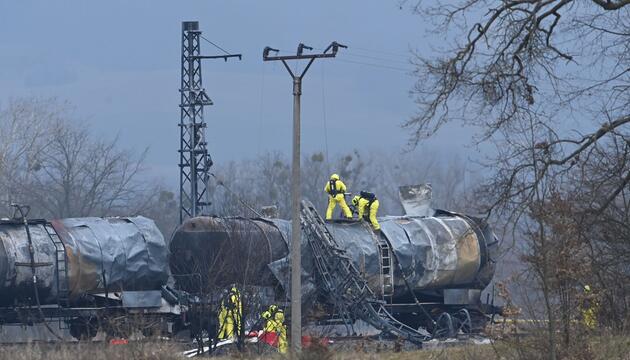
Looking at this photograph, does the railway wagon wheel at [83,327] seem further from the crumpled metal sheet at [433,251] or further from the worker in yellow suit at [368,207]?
the crumpled metal sheet at [433,251]

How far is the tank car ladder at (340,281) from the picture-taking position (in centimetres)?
2823

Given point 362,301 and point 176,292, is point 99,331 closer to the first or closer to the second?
point 176,292

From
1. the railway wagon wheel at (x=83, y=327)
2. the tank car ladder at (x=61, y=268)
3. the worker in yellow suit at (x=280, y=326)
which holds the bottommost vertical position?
the railway wagon wheel at (x=83, y=327)

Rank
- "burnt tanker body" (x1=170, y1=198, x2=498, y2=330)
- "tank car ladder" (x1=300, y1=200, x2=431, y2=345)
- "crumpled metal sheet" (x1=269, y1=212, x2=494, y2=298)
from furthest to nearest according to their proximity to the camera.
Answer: "crumpled metal sheet" (x1=269, y1=212, x2=494, y2=298) → "tank car ladder" (x1=300, y1=200, x2=431, y2=345) → "burnt tanker body" (x1=170, y1=198, x2=498, y2=330)

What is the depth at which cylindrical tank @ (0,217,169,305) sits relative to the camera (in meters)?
24.7

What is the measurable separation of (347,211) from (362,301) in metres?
3.19

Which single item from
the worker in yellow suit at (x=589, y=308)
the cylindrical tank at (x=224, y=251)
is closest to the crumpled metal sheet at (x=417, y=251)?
the cylindrical tank at (x=224, y=251)

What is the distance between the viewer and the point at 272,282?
26000mm

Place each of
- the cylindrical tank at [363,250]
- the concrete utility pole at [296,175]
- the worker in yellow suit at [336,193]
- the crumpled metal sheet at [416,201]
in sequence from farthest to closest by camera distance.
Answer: the crumpled metal sheet at [416,201] < the worker in yellow suit at [336,193] < the cylindrical tank at [363,250] < the concrete utility pole at [296,175]

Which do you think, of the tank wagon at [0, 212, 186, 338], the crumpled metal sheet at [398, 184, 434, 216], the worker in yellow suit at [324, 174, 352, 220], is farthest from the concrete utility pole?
the crumpled metal sheet at [398, 184, 434, 216]

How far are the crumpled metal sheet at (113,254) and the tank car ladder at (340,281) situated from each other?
145 inches

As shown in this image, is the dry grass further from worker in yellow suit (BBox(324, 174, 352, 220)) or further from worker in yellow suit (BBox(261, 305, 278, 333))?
worker in yellow suit (BBox(324, 174, 352, 220))

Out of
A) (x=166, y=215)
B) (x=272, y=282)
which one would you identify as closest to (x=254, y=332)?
(x=272, y=282)

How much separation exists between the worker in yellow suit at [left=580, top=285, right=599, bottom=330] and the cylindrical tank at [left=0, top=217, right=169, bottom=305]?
11516mm
